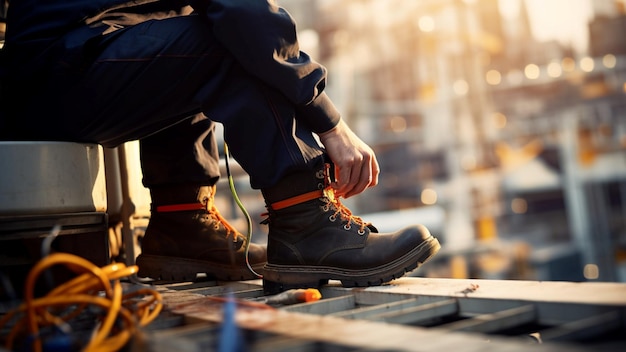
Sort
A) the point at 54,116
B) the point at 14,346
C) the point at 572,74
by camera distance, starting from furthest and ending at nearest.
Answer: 1. the point at 572,74
2. the point at 54,116
3. the point at 14,346

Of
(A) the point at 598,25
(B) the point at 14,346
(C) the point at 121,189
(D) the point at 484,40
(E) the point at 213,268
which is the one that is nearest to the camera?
(B) the point at 14,346

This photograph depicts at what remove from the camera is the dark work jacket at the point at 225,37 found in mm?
1132

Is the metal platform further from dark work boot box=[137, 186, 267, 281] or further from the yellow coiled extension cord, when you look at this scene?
dark work boot box=[137, 186, 267, 281]

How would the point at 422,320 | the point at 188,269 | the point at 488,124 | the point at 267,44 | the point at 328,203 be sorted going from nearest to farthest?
the point at 422,320, the point at 267,44, the point at 328,203, the point at 188,269, the point at 488,124

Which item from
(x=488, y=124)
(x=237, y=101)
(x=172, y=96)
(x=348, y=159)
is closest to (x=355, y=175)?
(x=348, y=159)

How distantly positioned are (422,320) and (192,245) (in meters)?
0.74

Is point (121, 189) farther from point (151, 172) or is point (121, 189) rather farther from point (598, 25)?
point (598, 25)

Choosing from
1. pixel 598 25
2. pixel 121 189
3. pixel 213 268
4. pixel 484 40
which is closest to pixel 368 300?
pixel 213 268

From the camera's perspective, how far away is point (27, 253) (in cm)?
132

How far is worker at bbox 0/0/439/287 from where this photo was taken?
1.16 meters

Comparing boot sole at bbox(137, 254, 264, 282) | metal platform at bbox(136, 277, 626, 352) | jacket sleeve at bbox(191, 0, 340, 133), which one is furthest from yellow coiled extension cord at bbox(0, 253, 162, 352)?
boot sole at bbox(137, 254, 264, 282)

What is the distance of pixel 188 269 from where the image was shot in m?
1.52

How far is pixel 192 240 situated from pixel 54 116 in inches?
17.7

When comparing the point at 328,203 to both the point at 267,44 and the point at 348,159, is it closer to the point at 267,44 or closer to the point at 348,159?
the point at 348,159
